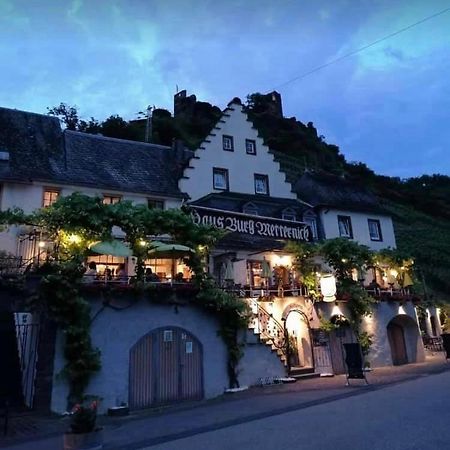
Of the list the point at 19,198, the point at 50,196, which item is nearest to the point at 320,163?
the point at 50,196

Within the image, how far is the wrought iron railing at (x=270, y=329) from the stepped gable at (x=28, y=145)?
11.9 m

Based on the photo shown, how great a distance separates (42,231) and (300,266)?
40.2 ft

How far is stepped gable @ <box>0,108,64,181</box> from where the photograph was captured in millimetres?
19609

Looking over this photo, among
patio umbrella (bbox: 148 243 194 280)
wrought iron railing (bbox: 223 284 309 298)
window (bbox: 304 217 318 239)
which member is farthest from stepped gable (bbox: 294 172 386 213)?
patio umbrella (bbox: 148 243 194 280)

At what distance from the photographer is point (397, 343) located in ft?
77.0

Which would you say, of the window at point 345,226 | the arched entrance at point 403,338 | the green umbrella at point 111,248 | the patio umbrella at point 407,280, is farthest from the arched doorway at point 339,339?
the green umbrella at point 111,248

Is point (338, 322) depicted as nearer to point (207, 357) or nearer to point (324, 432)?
point (207, 357)

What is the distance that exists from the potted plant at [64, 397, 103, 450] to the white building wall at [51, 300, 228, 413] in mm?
4423

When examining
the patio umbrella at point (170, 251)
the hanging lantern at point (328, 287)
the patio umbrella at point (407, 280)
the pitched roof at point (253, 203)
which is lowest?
the hanging lantern at point (328, 287)

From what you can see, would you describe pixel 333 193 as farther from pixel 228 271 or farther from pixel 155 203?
pixel 155 203

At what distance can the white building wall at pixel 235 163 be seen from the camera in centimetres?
2416

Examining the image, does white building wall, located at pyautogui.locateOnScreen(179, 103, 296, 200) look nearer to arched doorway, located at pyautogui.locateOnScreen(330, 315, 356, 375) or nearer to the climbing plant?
the climbing plant

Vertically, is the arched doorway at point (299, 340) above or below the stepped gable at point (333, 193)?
below

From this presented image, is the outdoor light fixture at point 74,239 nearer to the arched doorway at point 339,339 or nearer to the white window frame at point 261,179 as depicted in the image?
the arched doorway at point 339,339
